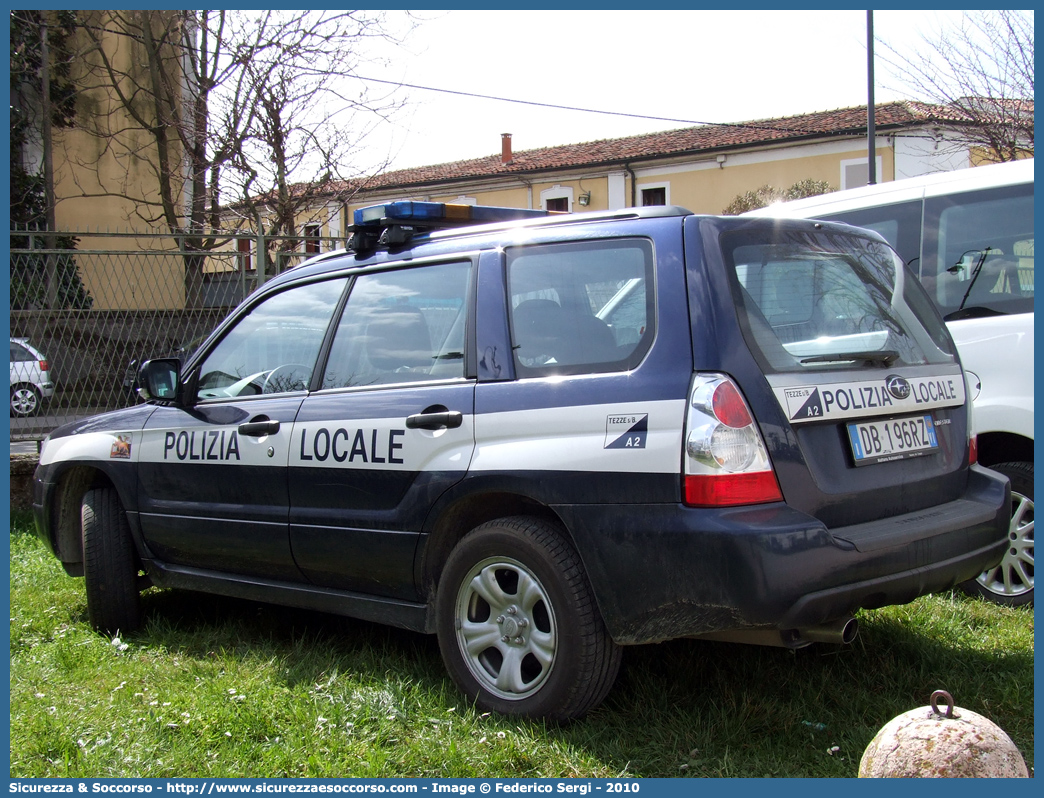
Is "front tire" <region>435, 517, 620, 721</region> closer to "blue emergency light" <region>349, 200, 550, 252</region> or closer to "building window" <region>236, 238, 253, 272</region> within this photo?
"blue emergency light" <region>349, 200, 550, 252</region>

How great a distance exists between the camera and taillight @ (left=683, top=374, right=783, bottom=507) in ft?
9.48

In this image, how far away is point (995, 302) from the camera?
4.53 meters

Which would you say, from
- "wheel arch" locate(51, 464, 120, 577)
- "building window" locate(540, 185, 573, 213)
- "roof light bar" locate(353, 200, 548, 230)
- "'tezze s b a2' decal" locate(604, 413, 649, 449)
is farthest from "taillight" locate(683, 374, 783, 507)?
"building window" locate(540, 185, 573, 213)

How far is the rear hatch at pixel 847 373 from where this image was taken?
9.92ft

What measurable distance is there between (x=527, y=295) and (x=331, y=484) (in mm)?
1116

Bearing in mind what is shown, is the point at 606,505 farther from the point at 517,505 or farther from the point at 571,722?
the point at 571,722

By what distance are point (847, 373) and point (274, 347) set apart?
252 centimetres

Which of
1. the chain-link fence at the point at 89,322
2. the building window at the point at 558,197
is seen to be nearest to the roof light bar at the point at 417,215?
the chain-link fence at the point at 89,322

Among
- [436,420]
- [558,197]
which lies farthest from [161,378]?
[558,197]

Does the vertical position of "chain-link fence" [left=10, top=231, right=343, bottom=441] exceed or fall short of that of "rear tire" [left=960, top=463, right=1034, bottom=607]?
it exceeds it

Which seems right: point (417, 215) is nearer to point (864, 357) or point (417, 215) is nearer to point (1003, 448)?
point (864, 357)

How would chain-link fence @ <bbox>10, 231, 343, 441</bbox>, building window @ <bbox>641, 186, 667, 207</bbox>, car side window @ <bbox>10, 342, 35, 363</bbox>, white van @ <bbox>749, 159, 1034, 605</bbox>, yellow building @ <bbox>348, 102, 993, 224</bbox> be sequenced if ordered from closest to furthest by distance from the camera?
1. white van @ <bbox>749, 159, 1034, 605</bbox>
2. chain-link fence @ <bbox>10, 231, 343, 441</bbox>
3. car side window @ <bbox>10, 342, 35, 363</bbox>
4. yellow building @ <bbox>348, 102, 993, 224</bbox>
5. building window @ <bbox>641, 186, 667, 207</bbox>

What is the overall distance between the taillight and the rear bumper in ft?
0.15

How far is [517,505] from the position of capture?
3.43 meters
